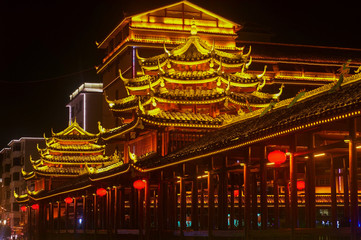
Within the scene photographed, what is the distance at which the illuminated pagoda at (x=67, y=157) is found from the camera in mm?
60781

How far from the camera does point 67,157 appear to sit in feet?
203

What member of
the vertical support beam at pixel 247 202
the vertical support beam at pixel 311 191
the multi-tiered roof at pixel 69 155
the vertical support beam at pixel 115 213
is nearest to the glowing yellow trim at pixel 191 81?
the vertical support beam at pixel 115 213

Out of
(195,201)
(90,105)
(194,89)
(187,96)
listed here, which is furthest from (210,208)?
(90,105)

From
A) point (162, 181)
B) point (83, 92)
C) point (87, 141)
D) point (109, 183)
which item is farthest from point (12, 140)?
point (162, 181)

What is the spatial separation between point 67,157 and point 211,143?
36160mm

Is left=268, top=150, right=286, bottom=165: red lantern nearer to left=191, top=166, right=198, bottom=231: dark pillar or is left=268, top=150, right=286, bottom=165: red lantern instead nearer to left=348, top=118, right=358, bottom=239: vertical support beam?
left=348, top=118, right=358, bottom=239: vertical support beam

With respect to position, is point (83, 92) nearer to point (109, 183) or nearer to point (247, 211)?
point (109, 183)

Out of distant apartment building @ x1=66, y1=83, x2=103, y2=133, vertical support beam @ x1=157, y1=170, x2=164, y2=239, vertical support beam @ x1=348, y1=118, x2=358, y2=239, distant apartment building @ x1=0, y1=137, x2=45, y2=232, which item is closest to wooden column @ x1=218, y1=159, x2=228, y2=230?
vertical support beam @ x1=157, y1=170, x2=164, y2=239

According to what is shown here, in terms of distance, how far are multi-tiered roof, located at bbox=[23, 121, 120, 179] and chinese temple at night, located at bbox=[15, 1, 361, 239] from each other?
118 millimetres

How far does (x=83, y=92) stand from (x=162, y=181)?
56.2m

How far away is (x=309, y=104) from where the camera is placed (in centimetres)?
2253

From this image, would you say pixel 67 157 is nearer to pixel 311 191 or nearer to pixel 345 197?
pixel 345 197

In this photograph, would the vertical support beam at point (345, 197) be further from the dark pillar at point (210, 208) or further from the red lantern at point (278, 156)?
the dark pillar at point (210, 208)

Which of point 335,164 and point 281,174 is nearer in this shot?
point 335,164
